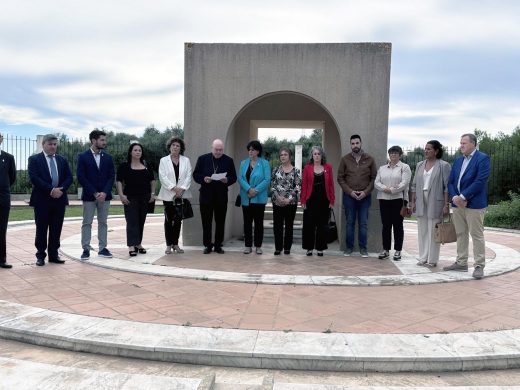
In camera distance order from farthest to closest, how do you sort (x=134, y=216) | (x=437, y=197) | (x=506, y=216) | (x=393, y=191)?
(x=506, y=216), (x=134, y=216), (x=393, y=191), (x=437, y=197)

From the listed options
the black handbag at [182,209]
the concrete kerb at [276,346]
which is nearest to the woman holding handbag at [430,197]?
the concrete kerb at [276,346]

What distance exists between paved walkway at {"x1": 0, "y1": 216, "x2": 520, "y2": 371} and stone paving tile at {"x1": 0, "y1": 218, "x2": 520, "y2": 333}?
0.04ft

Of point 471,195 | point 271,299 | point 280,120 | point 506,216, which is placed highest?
point 280,120

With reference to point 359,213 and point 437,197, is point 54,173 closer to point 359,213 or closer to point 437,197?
point 359,213

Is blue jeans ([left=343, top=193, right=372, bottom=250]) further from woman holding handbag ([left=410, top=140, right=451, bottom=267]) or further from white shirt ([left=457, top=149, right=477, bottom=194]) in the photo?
white shirt ([left=457, top=149, right=477, bottom=194])

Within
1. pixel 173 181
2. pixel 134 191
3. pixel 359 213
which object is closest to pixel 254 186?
pixel 173 181

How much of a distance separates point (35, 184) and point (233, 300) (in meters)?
3.28

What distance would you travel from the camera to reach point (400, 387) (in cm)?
267

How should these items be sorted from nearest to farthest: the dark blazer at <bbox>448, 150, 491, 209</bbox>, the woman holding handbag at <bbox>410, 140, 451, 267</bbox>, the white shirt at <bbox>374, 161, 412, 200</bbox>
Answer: the dark blazer at <bbox>448, 150, 491, 209</bbox> < the woman holding handbag at <bbox>410, 140, 451, 267</bbox> < the white shirt at <bbox>374, 161, 412, 200</bbox>

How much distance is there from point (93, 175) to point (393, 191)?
435 cm

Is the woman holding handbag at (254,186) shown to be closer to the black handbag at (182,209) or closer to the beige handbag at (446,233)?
the black handbag at (182,209)

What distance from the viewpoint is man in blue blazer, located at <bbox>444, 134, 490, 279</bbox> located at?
5.26 metres

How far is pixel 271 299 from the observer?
427 cm

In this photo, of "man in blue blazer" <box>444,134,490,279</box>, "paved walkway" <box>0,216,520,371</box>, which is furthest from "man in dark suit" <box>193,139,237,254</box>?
"man in blue blazer" <box>444,134,490,279</box>
